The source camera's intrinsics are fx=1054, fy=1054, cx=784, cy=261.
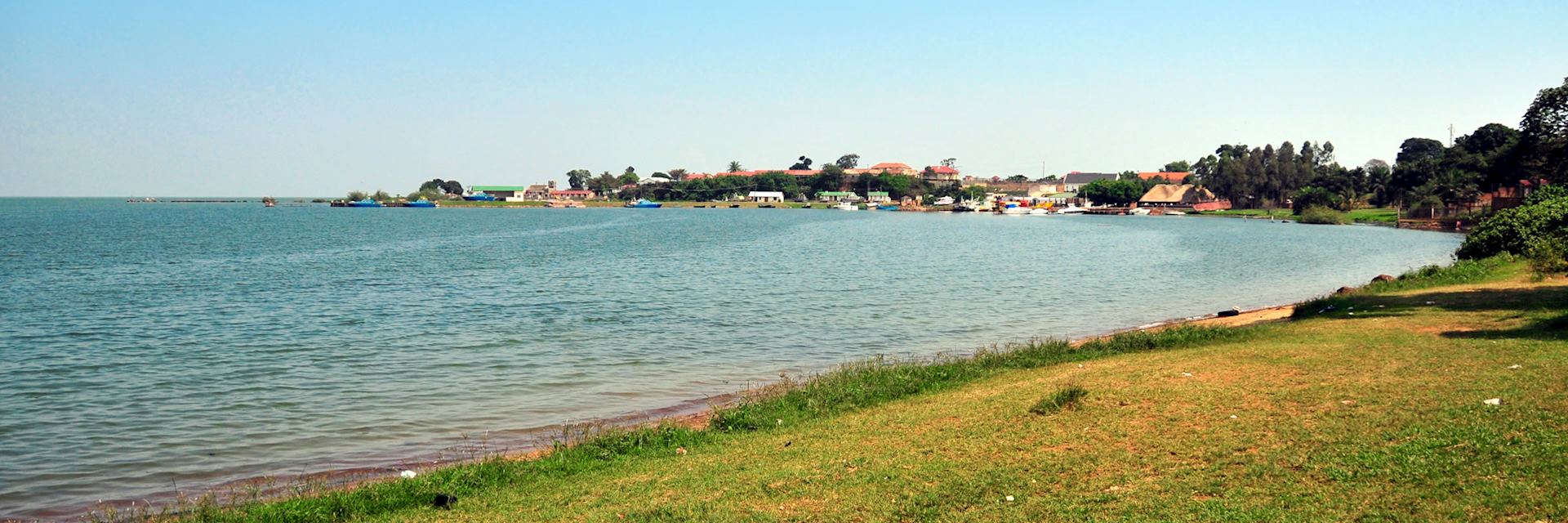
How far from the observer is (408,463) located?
1492 cm

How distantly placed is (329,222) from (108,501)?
412 feet

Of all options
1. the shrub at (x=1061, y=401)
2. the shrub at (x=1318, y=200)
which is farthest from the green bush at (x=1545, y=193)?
the shrub at (x=1318, y=200)

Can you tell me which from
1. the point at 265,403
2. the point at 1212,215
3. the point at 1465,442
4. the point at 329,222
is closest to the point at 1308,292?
the point at 1465,442

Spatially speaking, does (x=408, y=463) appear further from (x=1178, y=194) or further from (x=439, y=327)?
(x=1178, y=194)

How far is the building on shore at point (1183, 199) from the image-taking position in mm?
185250

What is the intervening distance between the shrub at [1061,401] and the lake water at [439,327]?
26.9 feet

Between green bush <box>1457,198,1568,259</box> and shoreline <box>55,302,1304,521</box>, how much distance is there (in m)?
22.6

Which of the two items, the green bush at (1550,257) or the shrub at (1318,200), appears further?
the shrub at (1318,200)

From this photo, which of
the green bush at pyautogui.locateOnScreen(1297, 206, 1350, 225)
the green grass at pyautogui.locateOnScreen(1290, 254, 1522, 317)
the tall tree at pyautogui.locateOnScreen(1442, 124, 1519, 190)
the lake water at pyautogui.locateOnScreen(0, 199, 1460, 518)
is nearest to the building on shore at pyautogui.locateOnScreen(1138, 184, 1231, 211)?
the green bush at pyautogui.locateOnScreen(1297, 206, 1350, 225)

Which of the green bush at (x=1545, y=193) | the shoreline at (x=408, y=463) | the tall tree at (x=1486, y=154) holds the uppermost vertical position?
the tall tree at (x=1486, y=154)

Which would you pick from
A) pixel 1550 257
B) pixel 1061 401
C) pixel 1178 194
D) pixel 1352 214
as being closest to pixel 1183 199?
pixel 1178 194

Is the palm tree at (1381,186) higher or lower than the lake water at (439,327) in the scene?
higher

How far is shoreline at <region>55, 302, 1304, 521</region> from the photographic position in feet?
42.1

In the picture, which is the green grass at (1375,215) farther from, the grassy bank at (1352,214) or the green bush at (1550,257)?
the green bush at (1550,257)
